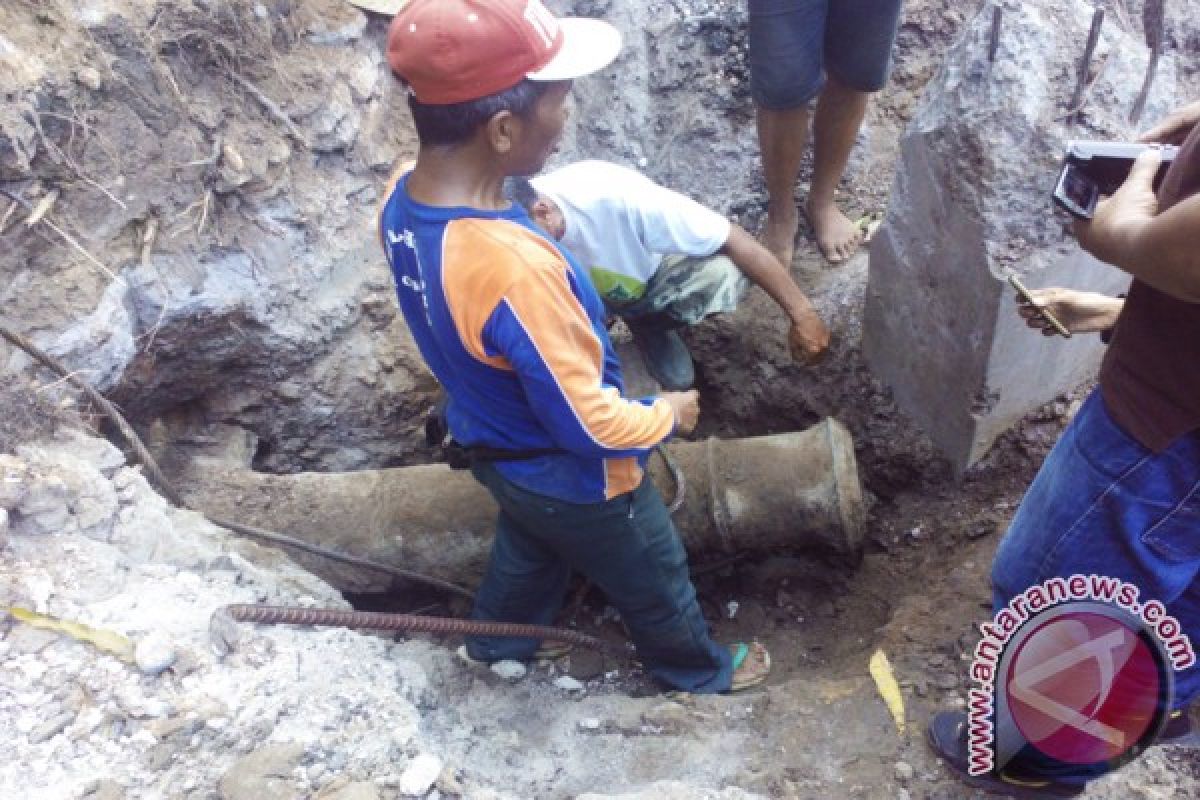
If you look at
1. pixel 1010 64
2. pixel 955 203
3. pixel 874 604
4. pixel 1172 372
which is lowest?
pixel 874 604

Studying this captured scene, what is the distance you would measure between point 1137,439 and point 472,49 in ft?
4.59

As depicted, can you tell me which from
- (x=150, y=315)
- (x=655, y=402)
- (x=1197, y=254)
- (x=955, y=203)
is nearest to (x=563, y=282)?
(x=655, y=402)

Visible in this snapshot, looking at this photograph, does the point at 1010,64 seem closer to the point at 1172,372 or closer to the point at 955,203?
the point at 955,203

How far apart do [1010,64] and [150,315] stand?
263 centimetres

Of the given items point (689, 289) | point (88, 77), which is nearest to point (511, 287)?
point (689, 289)

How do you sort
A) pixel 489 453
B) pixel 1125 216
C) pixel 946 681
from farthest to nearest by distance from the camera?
pixel 946 681
pixel 489 453
pixel 1125 216

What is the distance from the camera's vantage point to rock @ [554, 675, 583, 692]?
9.20 feet

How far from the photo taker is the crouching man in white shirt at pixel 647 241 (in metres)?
2.57

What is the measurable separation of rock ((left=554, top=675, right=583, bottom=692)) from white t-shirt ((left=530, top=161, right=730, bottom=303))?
1.33 meters

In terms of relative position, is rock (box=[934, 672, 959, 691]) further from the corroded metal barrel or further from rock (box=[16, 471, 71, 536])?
rock (box=[16, 471, 71, 536])

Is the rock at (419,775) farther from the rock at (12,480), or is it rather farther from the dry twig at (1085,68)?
the dry twig at (1085,68)

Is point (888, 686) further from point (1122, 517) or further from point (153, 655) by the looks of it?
point (153, 655)

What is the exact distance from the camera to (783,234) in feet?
11.5

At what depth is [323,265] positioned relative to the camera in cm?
331
